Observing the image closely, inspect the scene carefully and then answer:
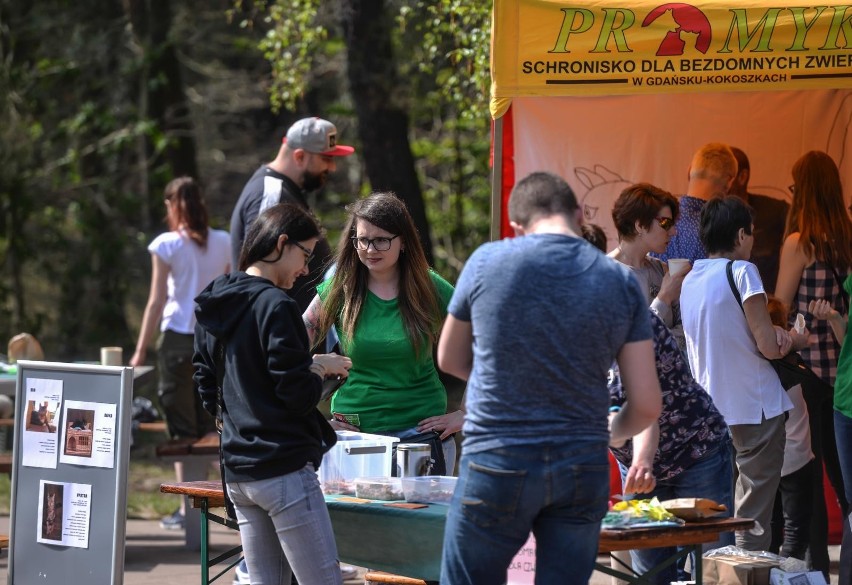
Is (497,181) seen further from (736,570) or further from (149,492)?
(149,492)

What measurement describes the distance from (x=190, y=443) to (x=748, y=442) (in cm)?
314

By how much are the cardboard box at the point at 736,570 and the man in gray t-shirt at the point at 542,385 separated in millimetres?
1232

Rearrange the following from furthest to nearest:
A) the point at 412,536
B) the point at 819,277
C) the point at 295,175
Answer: the point at 295,175 < the point at 819,277 < the point at 412,536

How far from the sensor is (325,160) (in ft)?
20.3

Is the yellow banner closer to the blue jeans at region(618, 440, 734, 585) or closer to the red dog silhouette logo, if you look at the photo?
the red dog silhouette logo

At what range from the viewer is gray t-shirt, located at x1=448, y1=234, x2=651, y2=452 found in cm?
308

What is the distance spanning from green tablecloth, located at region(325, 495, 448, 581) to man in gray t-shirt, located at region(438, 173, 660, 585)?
54 centimetres

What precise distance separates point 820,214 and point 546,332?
3.21 m

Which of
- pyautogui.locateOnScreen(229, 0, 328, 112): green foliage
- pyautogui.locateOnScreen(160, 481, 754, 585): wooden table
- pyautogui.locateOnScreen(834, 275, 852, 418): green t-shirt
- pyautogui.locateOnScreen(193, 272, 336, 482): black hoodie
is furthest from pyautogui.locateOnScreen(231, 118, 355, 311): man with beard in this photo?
pyautogui.locateOnScreen(229, 0, 328, 112): green foliage

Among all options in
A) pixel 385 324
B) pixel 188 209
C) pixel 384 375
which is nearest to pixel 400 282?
pixel 385 324

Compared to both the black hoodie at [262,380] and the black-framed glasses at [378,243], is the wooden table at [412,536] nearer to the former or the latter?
the black hoodie at [262,380]

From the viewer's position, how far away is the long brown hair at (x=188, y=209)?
7090 mm

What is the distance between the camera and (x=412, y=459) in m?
4.16

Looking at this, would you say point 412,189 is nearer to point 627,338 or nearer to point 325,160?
point 325,160
